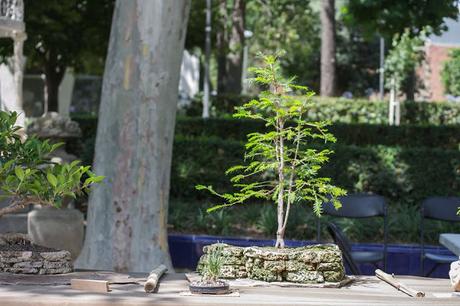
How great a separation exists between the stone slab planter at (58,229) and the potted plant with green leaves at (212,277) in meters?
5.91

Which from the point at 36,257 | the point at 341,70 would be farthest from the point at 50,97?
the point at 341,70

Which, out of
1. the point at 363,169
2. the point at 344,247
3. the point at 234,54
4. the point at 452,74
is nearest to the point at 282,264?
the point at 344,247

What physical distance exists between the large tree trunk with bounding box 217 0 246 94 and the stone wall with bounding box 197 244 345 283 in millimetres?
19559

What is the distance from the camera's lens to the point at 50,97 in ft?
76.9

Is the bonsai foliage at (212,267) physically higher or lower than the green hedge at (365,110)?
lower

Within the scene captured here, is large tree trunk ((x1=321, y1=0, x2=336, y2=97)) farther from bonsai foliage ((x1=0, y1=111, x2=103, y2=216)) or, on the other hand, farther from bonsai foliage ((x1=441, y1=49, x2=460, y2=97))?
bonsai foliage ((x1=441, y1=49, x2=460, y2=97))

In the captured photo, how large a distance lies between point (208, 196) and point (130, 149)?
4.96 meters

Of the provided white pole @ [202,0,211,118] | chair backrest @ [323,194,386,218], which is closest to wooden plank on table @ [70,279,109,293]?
chair backrest @ [323,194,386,218]

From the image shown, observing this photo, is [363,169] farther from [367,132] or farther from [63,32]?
[63,32]

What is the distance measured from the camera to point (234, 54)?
82.1 ft

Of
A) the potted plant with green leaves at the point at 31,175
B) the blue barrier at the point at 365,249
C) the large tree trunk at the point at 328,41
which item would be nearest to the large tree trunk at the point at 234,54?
the large tree trunk at the point at 328,41

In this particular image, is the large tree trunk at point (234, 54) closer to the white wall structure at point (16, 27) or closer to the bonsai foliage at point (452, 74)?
the white wall structure at point (16, 27)

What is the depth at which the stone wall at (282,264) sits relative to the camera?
12.5 feet

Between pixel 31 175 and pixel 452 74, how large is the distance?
50.3 m
